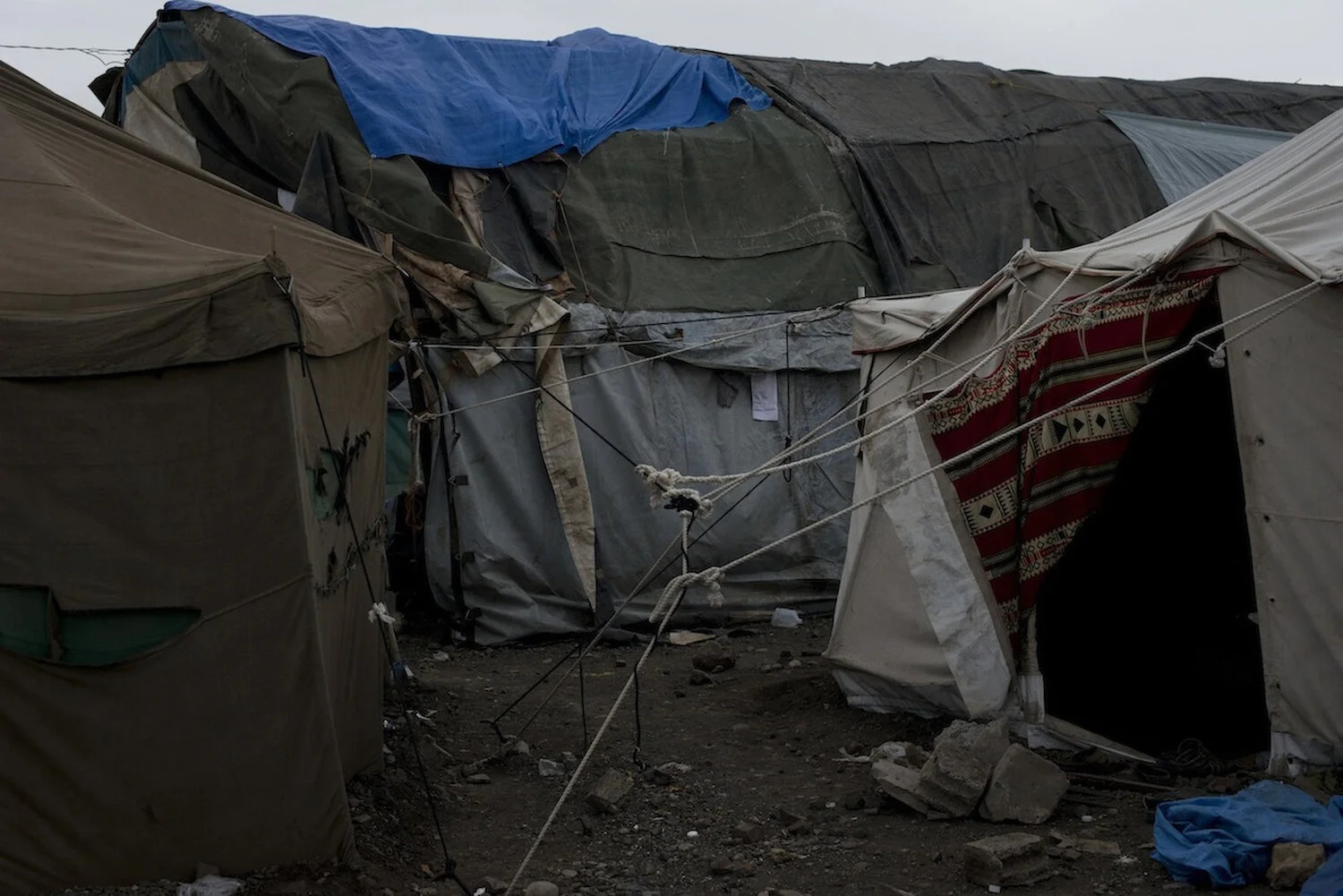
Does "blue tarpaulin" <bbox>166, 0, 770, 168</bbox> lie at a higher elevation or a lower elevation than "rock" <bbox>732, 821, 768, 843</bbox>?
higher

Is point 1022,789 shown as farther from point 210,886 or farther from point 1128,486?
point 210,886

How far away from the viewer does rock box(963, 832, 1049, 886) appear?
4.58 meters

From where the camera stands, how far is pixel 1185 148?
1324cm

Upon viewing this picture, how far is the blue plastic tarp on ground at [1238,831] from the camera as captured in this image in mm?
4434

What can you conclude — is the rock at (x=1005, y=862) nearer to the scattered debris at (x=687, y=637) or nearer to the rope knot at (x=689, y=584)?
the rope knot at (x=689, y=584)

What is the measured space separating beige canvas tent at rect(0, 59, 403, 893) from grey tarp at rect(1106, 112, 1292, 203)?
34.8 ft

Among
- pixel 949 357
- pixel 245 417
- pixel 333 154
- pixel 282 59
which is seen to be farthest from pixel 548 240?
pixel 245 417

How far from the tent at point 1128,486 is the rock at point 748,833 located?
4.20ft

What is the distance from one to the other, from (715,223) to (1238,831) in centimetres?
705

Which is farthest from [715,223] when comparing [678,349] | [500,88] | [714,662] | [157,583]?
[157,583]

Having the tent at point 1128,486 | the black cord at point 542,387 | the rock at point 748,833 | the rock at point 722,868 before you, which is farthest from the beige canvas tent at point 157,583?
the black cord at point 542,387

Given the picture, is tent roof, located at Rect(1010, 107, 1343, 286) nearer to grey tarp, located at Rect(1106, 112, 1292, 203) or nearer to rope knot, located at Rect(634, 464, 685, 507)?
rope knot, located at Rect(634, 464, 685, 507)

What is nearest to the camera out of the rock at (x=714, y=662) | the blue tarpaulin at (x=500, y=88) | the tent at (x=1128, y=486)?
the tent at (x=1128, y=486)

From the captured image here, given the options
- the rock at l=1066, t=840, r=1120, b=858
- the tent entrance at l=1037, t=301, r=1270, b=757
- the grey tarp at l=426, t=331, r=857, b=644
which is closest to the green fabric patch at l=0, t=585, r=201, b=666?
the rock at l=1066, t=840, r=1120, b=858
